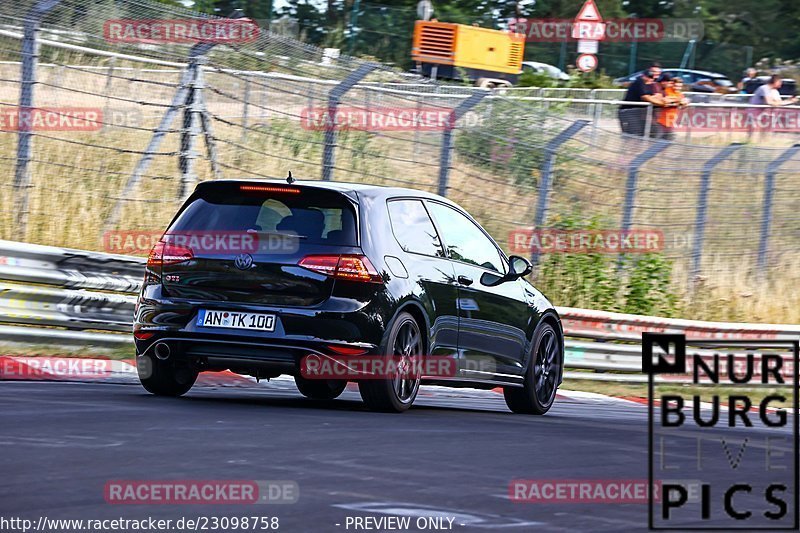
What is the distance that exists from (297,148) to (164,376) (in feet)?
21.8

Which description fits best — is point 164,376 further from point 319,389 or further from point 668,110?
point 668,110

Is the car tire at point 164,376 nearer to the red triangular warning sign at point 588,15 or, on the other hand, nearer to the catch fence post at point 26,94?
the catch fence post at point 26,94

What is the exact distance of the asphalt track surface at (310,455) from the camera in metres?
5.75

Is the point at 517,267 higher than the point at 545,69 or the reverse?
the reverse

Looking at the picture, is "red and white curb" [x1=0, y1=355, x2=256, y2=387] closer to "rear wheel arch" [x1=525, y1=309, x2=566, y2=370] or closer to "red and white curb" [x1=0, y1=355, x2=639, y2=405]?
"red and white curb" [x1=0, y1=355, x2=639, y2=405]

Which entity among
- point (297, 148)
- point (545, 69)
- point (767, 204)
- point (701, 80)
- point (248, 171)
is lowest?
point (248, 171)

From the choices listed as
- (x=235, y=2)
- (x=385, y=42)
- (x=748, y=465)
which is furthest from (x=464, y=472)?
(x=235, y=2)

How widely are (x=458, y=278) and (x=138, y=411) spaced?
103 inches

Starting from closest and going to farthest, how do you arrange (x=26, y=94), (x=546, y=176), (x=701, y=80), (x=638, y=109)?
(x=26, y=94) → (x=546, y=176) → (x=638, y=109) → (x=701, y=80)

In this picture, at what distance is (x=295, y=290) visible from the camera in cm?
888

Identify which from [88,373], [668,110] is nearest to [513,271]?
[88,373]

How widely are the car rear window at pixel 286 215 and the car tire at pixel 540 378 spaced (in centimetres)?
241

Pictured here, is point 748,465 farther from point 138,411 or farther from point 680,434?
point 138,411

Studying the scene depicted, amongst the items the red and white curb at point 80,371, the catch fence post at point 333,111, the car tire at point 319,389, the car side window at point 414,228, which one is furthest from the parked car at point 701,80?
the car side window at point 414,228
